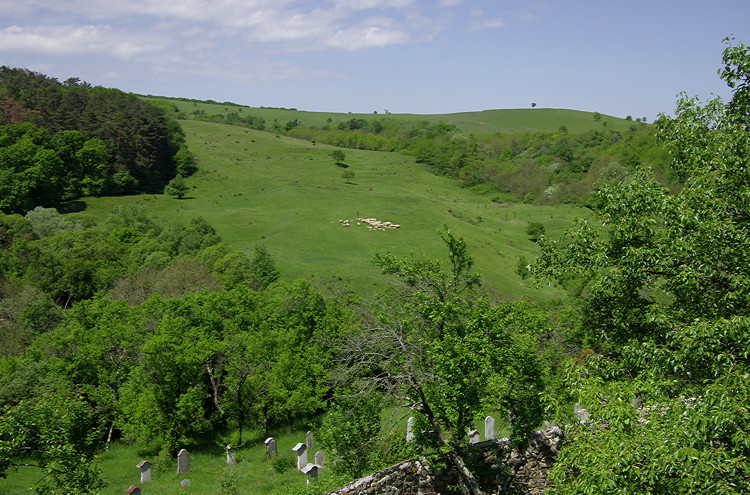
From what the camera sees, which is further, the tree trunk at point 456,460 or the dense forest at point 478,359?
the tree trunk at point 456,460

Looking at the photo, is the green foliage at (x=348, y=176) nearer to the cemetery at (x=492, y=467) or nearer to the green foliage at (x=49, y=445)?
the cemetery at (x=492, y=467)

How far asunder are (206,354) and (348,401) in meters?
12.2

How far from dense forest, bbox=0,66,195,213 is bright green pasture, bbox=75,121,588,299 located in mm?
5696

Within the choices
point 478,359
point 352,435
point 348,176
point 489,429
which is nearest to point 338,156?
point 348,176

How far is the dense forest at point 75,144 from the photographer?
255 feet

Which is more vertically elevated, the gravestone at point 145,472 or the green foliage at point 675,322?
the green foliage at point 675,322

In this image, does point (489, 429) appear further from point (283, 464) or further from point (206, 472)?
point (206, 472)

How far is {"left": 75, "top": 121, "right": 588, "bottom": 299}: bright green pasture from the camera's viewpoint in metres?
64.0

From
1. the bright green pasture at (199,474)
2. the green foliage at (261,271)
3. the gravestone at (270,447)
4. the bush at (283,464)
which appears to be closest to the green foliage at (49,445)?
the bright green pasture at (199,474)

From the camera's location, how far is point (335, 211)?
81438 mm

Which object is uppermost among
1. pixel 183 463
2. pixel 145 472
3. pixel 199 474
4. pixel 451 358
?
pixel 451 358

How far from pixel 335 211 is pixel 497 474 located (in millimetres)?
69860

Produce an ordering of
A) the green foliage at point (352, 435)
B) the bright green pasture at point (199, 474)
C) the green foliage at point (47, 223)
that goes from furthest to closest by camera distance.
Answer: the green foliage at point (47, 223) → the bright green pasture at point (199, 474) → the green foliage at point (352, 435)

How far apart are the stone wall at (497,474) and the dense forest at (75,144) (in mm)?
79790
